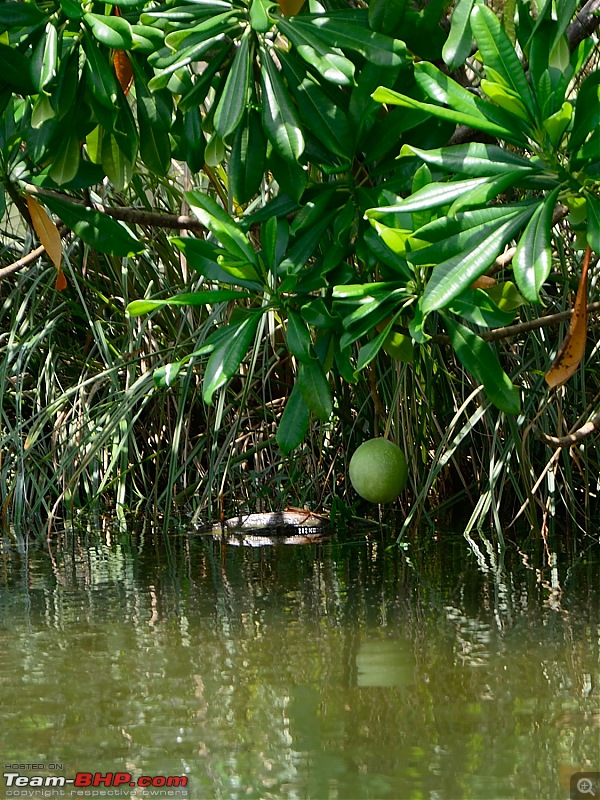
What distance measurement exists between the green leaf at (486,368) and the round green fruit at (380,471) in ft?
1.12

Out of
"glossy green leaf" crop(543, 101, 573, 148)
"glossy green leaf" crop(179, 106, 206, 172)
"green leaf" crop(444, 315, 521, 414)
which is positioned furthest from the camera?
"glossy green leaf" crop(179, 106, 206, 172)

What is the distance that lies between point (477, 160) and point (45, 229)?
3.09ft

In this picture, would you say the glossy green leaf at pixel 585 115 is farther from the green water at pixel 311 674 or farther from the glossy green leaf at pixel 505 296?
the green water at pixel 311 674

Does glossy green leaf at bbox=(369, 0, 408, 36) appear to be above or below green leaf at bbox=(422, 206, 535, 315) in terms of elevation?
above

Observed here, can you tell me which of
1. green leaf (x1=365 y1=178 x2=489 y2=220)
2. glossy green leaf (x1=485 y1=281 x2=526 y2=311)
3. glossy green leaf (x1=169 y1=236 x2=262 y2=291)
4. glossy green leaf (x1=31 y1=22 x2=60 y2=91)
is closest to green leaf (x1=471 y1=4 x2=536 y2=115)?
green leaf (x1=365 y1=178 x2=489 y2=220)

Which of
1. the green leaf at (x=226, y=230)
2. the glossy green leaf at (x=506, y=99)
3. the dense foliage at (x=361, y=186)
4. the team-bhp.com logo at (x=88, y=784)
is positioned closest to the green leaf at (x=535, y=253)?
the dense foliage at (x=361, y=186)

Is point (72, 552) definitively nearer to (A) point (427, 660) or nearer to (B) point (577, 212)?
(A) point (427, 660)

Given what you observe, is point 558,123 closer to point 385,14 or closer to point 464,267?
point 464,267

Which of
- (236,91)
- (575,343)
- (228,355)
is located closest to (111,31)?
(236,91)

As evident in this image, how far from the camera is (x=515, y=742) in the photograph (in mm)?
1020

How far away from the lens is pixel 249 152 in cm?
171

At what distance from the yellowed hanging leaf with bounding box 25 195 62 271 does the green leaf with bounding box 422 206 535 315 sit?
0.87 metres

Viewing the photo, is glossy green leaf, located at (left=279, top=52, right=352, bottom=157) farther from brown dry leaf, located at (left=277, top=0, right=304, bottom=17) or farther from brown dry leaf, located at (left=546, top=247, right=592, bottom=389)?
brown dry leaf, located at (left=546, top=247, right=592, bottom=389)

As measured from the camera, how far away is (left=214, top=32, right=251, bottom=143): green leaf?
156 centimetres
